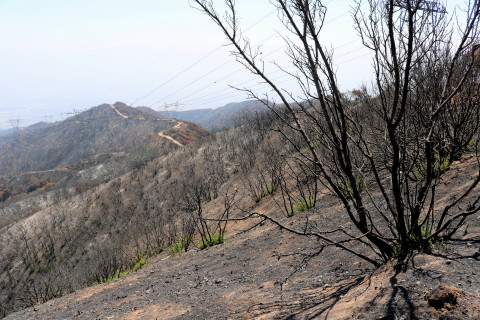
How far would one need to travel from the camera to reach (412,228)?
3365 mm

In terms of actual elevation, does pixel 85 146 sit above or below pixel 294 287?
above

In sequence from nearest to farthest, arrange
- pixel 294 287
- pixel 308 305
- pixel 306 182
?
1. pixel 308 305
2. pixel 294 287
3. pixel 306 182

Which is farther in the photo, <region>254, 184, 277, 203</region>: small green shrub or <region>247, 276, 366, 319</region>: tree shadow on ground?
<region>254, 184, 277, 203</region>: small green shrub

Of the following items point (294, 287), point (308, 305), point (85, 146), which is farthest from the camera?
point (85, 146)

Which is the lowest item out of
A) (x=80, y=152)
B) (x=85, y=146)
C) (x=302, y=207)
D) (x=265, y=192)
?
(x=265, y=192)

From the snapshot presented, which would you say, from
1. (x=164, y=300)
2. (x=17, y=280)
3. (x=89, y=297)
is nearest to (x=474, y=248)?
(x=164, y=300)

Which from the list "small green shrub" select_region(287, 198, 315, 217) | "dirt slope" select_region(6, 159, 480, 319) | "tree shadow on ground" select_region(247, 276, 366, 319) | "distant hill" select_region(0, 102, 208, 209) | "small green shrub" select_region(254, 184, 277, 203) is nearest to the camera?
"dirt slope" select_region(6, 159, 480, 319)

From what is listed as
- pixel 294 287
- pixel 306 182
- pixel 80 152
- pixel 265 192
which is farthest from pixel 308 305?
pixel 80 152

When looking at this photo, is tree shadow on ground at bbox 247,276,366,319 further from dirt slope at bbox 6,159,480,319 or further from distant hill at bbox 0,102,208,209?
distant hill at bbox 0,102,208,209

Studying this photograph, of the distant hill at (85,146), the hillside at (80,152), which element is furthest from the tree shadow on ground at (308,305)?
the distant hill at (85,146)

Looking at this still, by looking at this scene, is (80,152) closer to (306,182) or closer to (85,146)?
(85,146)

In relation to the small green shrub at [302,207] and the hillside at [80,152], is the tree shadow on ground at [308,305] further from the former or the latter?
the hillside at [80,152]

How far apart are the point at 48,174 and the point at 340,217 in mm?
84412

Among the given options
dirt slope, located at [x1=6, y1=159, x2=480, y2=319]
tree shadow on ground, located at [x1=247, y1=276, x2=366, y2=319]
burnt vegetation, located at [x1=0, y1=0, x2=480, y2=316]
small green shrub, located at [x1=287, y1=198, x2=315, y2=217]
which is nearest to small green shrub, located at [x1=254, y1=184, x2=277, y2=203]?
burnt vegetation, located at [x1=0, y1=0, x2=480, y2=316]
